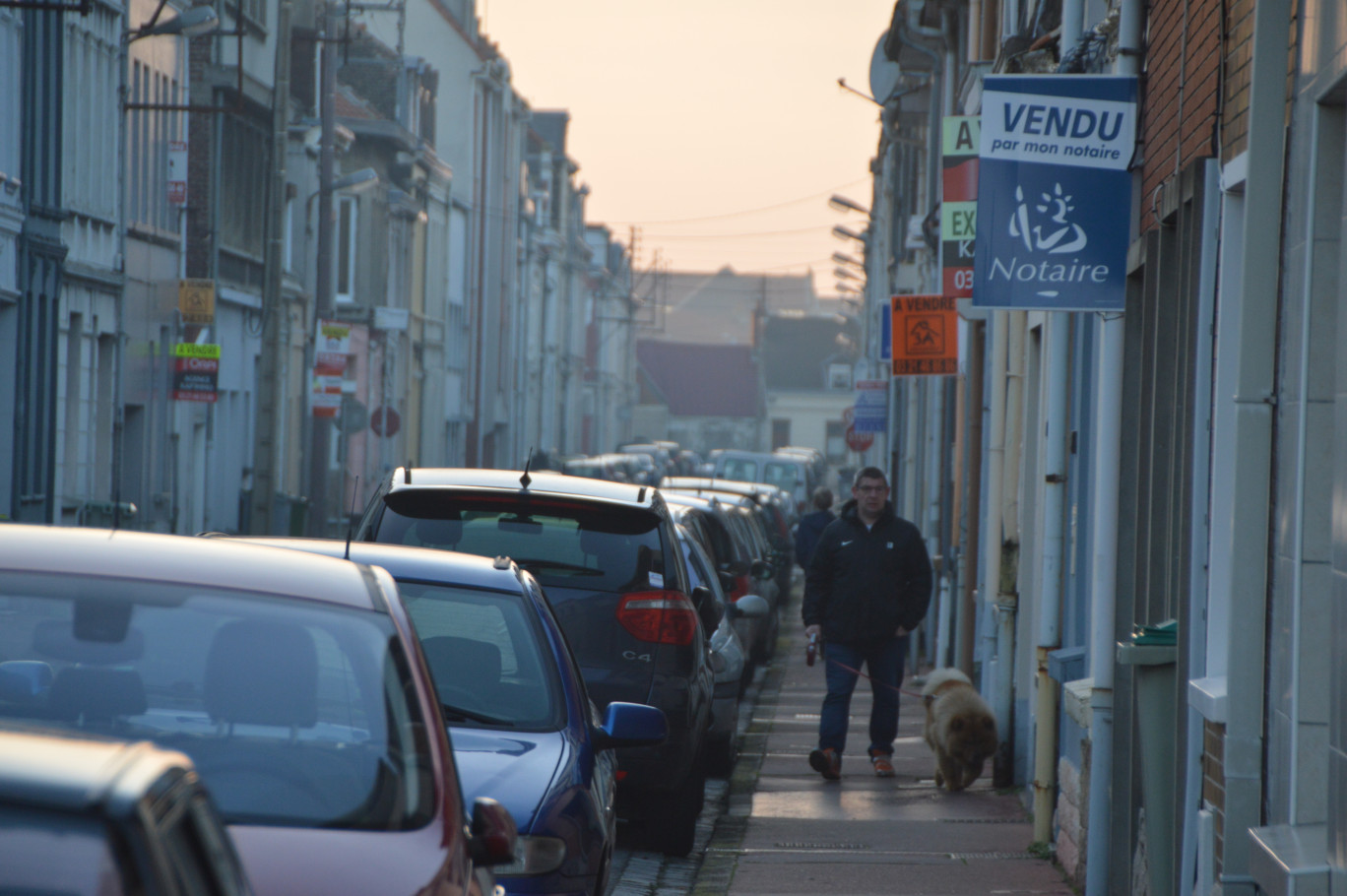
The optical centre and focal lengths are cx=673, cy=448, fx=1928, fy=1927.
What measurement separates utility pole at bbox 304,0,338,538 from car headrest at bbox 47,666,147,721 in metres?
23.7

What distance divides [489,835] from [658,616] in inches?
172

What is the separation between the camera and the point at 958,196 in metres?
16.2

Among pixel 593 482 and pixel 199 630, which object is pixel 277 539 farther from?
pixel 593 482

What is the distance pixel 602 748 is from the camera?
19.7ft

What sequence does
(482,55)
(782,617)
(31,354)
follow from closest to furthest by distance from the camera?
(31,354)
(782,617)
(482,55)

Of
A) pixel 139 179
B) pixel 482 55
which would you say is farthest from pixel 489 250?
pixel 139 179

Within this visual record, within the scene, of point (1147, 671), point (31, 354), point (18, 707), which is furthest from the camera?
point (31, 354)

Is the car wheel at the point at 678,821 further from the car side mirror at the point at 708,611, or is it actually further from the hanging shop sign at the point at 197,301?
the hanging shop sign at the point at 197,301

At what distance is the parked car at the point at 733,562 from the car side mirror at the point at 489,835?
27.6 ft

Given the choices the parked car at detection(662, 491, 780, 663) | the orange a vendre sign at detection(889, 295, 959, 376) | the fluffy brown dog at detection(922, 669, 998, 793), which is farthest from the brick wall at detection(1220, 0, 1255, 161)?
the orange a vendre sign at detection(889, 295, 959, 376)

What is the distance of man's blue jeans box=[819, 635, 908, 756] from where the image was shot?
11.9m

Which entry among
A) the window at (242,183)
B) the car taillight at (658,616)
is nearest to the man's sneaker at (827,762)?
the car taillight at (658,616)

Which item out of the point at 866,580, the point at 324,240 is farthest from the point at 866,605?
the point at 324,240

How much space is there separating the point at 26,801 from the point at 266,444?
1016 inches
